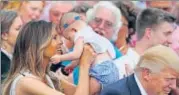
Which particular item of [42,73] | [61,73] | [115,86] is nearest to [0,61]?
[61,73]

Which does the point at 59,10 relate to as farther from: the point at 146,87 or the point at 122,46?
the point at 146,87

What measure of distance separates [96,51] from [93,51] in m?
0.04

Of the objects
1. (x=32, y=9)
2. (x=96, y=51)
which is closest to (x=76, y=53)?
(x=96, y=51)

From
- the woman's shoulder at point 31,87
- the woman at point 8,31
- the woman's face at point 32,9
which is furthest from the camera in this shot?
the woman's face at point 32,9

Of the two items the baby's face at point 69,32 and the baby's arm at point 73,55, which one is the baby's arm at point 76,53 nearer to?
the baby's arm at point 73,55

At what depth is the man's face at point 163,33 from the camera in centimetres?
317

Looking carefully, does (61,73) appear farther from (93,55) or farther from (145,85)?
(145,85)

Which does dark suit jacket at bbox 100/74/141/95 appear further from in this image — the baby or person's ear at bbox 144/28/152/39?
person's ear at bbox 144/28/152/39

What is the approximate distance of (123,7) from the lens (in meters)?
3.53

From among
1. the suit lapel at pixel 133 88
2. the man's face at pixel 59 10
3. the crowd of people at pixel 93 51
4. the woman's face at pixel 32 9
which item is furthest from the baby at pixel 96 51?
the woman's face at pixel 32 9

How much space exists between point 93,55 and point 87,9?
724 millimetres

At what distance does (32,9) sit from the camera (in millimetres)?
3943

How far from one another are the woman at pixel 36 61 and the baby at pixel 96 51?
0.21 feet

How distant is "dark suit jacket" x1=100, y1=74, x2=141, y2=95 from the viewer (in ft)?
8.61
